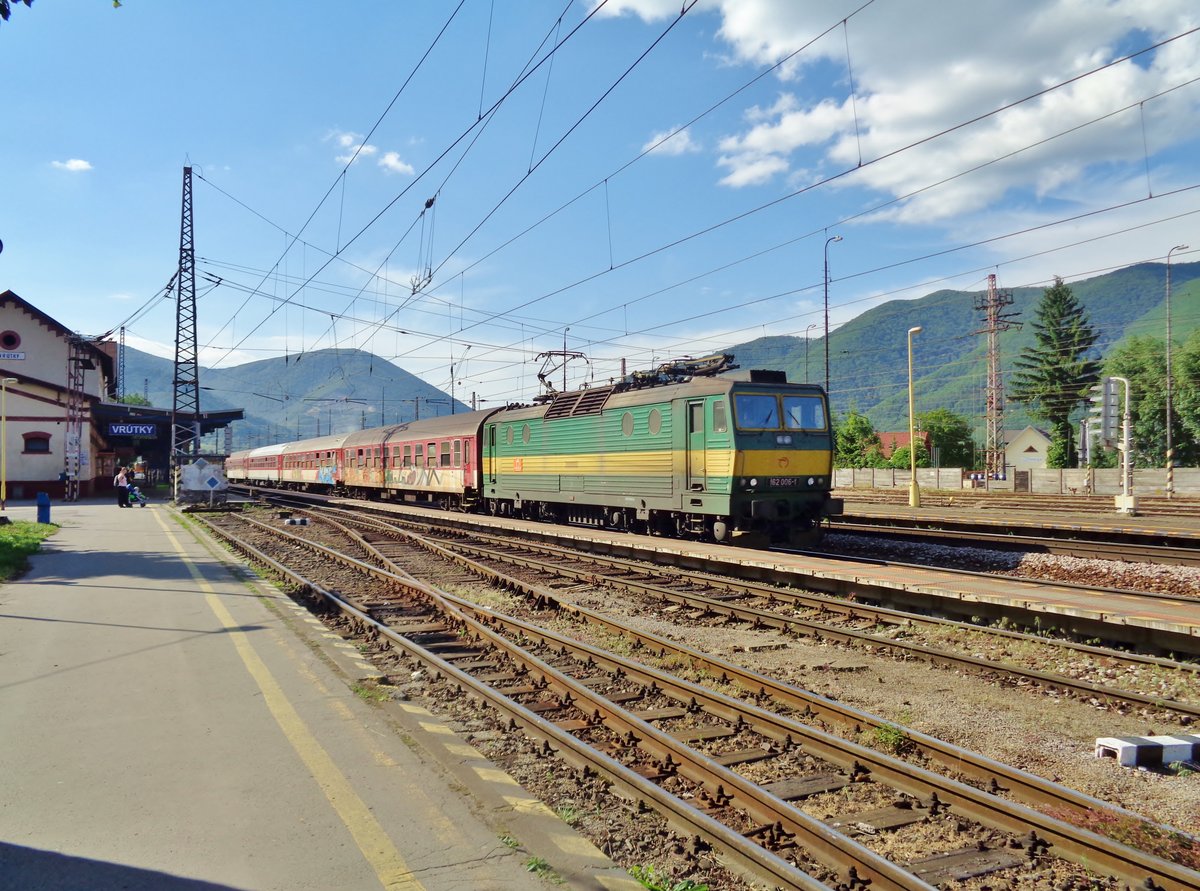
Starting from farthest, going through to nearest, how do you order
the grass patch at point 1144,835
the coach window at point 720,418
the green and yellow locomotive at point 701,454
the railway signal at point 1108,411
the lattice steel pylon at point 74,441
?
1. the lattice steel pylon at point 74,441
2. the railway signal at point 1108,411
3. the green and yellow locomotive at point 701,454
4. the coach window at point 720,418
5. the grass patch at point 1144,835

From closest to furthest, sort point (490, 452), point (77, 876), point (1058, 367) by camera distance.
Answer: point (77, 876) < point (490, 452) < point (1058, 367)

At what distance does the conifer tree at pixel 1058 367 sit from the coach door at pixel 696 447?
65.7 meters

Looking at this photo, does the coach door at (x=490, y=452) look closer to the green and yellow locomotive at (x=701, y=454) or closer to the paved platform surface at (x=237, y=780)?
the green and yellow locomotive at (x=701, y=454)

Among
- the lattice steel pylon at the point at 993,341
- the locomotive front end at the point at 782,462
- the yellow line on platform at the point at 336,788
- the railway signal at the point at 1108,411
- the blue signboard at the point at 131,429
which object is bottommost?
the yellow line on platform at the point at 336,788

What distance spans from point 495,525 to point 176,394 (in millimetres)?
22383

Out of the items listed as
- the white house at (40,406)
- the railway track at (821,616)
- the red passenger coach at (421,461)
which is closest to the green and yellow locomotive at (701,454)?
the railway track at (821,616)

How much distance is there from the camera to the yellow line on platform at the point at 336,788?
3922 mm

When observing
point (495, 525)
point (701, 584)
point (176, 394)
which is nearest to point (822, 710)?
point (701, 584)

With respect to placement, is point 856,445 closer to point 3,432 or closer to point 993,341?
point 993,341

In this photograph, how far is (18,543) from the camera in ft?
56.6

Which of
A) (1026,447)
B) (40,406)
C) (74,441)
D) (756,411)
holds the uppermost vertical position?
(1026,447)

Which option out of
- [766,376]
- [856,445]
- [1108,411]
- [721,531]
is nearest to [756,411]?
[766,376]

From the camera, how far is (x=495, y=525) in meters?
21.3

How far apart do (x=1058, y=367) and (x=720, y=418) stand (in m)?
80.2
